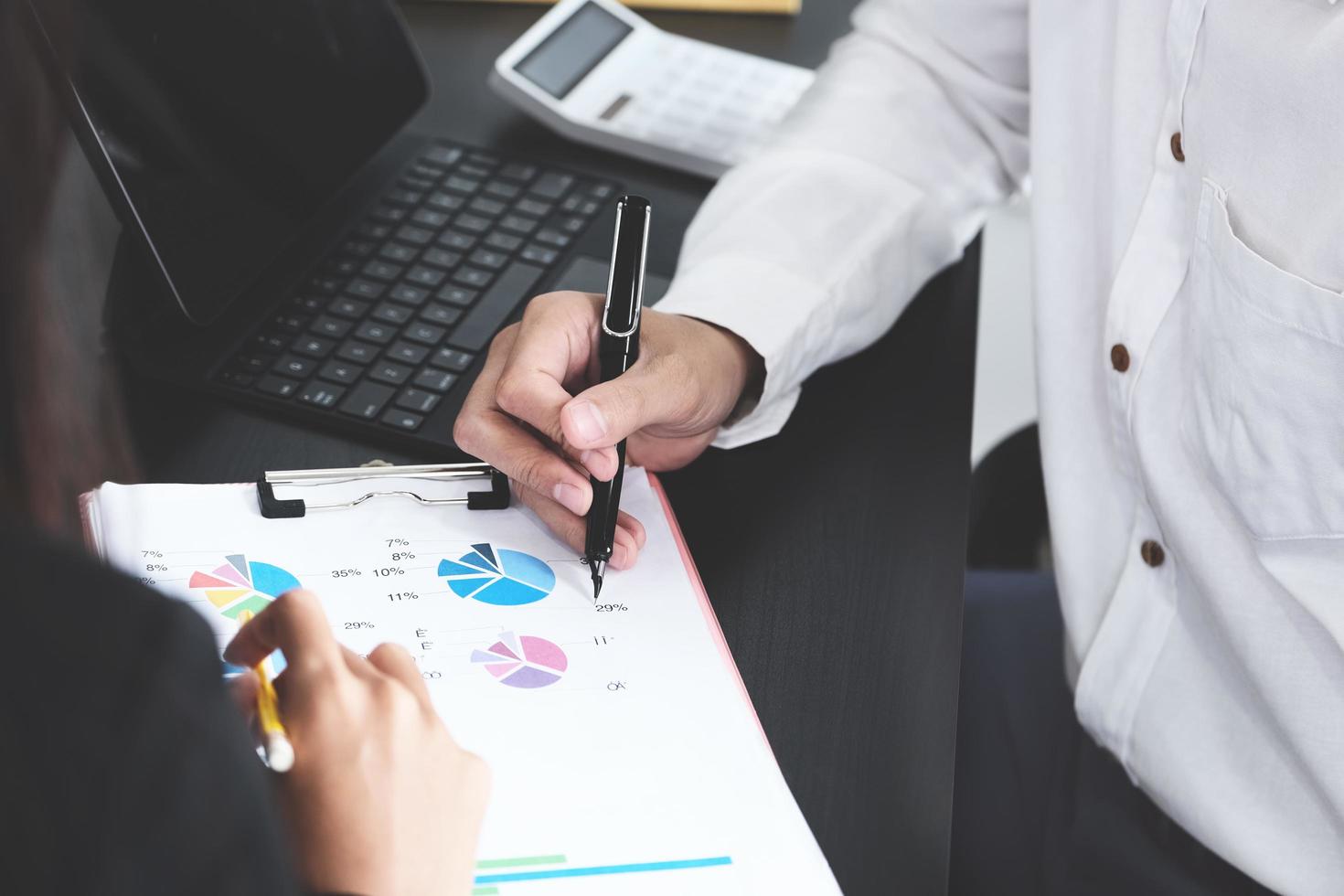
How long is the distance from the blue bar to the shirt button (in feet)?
1.45

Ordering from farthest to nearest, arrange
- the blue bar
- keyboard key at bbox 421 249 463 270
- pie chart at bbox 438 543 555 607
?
keyboard key at bbox 421 249 463 270 → pie chart at bbox 438 543 555 607 → the blue bar

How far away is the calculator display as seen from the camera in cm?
88

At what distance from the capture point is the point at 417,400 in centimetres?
62

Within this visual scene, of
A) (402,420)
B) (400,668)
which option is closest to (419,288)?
(402,420)

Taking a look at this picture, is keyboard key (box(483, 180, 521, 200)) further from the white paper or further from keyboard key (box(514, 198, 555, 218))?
the white paper

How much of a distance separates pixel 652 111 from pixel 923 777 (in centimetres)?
56

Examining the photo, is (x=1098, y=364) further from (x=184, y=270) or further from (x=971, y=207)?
(x=184, y=270)

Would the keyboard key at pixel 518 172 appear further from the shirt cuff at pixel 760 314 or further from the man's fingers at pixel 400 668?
the man's fingers at pixel 400 668

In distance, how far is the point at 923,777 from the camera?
0.48m

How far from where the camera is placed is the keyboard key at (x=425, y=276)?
70 cm

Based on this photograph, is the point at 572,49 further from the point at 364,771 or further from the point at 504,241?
the point at 364,771

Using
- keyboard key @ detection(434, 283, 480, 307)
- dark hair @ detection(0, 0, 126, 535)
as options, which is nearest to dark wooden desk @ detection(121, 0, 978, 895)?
keyboard key @ detection(434, 283, 480, 307)

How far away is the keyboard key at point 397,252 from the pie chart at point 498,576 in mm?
251

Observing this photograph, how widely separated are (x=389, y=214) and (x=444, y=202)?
36 millimetres
